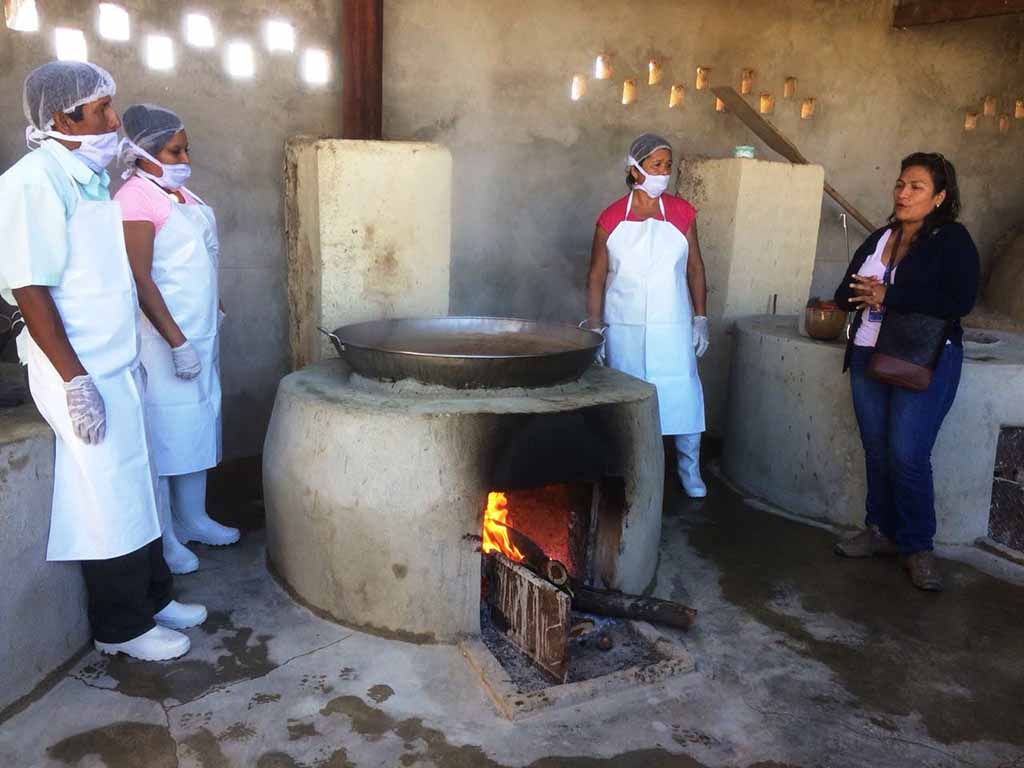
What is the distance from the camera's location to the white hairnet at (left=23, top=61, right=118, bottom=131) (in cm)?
253

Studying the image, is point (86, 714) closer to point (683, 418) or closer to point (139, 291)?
point (139, 291)

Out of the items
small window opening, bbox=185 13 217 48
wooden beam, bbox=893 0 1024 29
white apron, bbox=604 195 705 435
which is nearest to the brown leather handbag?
white apron, bbox=604 195 705 435

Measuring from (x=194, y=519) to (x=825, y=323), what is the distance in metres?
3.33

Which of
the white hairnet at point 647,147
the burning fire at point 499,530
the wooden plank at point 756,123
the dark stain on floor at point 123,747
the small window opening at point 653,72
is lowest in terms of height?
the dark stain on floor at point 123,747

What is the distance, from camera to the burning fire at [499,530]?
10.8 feet

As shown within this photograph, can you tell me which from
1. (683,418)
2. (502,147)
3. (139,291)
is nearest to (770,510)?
(683,418)

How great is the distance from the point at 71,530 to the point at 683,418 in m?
3.05

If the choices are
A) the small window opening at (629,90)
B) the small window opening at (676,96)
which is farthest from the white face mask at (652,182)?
the small window opening at (676,96)

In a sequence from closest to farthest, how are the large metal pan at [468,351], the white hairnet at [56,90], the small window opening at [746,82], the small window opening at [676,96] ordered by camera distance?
the white hairnet at [56,90], the large metal pan at [468,351], the small window opening at [676,96], the small window opening at [746,82]

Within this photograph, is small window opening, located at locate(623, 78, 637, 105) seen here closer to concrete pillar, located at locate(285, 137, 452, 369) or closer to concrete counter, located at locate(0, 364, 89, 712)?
concrete pillar, located at locate(285, 137, 452, 369)

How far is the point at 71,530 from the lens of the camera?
269 cm

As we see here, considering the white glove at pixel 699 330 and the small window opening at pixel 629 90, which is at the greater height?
the small window opening at pixel 629 90

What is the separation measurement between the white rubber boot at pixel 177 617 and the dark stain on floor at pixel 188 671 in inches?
5.3

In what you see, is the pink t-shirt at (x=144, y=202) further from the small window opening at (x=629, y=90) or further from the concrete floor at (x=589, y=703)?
the small window opening at (x=629, y=90)
